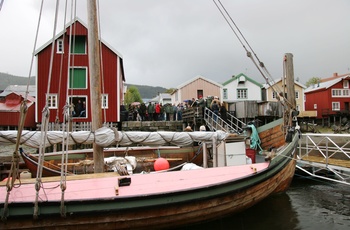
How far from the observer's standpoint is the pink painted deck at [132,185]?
5751 mm

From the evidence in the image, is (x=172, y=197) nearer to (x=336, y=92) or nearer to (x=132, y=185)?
(x=132, y=185)

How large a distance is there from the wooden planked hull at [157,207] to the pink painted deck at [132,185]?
0.07m

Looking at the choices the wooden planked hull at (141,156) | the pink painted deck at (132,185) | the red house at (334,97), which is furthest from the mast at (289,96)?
the red house at (334,97)

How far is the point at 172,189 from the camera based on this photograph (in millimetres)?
6406

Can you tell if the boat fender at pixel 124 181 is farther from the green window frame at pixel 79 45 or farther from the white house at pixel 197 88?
the white house at pixel 197 88

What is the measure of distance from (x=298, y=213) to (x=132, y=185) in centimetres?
584

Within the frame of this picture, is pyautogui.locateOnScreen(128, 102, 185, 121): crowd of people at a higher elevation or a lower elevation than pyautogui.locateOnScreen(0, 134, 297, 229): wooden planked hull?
higher

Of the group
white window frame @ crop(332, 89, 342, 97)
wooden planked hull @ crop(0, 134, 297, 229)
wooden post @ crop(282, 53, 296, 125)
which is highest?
white window frame @ crop(332, 89, 342, 97)

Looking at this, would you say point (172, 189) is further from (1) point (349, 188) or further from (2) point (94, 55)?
(1) point (349, 188)

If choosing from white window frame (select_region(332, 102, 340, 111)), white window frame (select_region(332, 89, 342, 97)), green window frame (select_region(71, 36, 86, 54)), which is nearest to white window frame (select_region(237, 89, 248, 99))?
white window frame (select_region(332, 102, 340, 111))

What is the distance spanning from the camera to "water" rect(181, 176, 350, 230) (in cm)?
789

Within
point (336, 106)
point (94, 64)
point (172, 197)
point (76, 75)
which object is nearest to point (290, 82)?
point (172, 197)

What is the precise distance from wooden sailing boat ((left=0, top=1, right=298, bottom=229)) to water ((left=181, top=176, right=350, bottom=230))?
25.6 inches

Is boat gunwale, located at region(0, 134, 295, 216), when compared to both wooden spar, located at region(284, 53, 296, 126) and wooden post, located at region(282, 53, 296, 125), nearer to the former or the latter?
wooden spar, located at region(284, 53, 296, 126)
